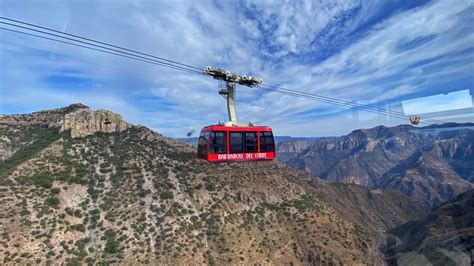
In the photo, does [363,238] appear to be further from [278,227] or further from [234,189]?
[234,189]

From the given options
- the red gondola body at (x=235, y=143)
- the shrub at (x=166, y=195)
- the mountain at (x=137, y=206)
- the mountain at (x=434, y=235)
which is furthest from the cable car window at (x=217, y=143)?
the mountain at (x=434, y=235)

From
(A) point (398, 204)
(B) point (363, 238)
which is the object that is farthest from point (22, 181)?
(A) point (398, 204)

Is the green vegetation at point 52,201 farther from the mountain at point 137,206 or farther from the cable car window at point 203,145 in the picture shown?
the cable car window at point 203,145

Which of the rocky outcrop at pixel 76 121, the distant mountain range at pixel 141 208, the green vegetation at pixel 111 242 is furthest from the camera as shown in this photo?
the rocky outcrop at pixel 76 121

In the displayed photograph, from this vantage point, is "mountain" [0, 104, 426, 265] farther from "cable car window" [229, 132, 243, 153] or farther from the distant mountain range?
"cable car window" [229, 132, 243, 153]

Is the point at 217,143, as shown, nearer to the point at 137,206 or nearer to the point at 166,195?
the point at 137,206

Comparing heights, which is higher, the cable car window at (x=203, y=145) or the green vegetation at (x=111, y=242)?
the cable car window at (x=203, y=145)

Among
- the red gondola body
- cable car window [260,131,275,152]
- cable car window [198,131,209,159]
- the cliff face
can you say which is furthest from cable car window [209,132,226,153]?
the cliff face
